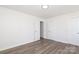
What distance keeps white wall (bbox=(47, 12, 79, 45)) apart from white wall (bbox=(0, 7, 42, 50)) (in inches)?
77.3

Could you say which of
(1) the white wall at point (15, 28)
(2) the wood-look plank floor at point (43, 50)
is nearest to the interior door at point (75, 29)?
(2) the wood-look plank floor at point (43, 50)

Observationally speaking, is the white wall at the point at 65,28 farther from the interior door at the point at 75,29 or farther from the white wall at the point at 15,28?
the white wall at the point at 15,28

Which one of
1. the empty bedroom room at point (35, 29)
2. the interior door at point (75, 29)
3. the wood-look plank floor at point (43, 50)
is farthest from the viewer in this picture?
the interior door at point (75, 29)

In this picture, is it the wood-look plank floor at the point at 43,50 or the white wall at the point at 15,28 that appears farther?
the white wall at the point at 15,28

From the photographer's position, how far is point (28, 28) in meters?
5.62

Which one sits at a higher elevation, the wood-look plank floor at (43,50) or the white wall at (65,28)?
the white wall at (65,28)

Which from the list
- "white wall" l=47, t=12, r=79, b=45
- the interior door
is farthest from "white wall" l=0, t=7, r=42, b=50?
the interior door

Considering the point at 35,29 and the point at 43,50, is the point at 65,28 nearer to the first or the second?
the point at 35,29

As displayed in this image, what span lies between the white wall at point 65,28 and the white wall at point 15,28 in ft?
6.44

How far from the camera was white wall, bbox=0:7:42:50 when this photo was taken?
12.6 ft

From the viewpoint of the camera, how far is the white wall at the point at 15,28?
3.84 meters

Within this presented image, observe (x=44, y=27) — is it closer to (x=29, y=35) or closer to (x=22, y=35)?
(x=29, y=35)

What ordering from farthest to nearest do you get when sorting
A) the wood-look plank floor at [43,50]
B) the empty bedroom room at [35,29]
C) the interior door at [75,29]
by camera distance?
the interior door at [75,29]
the empty bedroom room at [35,29]
the wood-look plank floor at [43,50]
